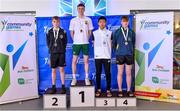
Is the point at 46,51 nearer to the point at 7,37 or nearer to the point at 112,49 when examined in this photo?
the point at 7,37

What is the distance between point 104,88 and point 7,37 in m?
2.01

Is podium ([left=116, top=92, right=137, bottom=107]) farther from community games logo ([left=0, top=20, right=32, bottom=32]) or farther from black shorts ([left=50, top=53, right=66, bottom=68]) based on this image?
community games logo ([left=0, top=20, right=32, bottom=32])

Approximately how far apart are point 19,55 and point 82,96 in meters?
1.35

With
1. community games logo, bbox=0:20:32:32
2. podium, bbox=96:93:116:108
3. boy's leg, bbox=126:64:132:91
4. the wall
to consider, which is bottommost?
podium, bbox=96:93:116:108

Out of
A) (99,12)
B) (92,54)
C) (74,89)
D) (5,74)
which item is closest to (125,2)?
(99,12)

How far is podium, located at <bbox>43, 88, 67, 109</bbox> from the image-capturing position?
4.39 metres

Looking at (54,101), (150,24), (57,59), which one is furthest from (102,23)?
(54,101)

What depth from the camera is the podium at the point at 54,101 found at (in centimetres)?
439

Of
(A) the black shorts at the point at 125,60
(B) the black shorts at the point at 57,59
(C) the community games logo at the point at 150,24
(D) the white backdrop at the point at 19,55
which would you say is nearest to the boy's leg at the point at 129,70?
(A) the black shorts at the point at 125,60

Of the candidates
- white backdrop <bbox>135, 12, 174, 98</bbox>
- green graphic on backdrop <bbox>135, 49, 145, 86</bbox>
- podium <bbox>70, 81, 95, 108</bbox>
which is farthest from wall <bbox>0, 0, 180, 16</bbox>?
podium <bbox>70, 81, 95, 108</bbox>

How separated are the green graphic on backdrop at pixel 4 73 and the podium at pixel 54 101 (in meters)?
0.79

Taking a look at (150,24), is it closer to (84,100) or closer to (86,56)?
(86,56)

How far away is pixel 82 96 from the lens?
446cm

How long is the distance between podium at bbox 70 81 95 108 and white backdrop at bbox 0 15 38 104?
925 millimetres
